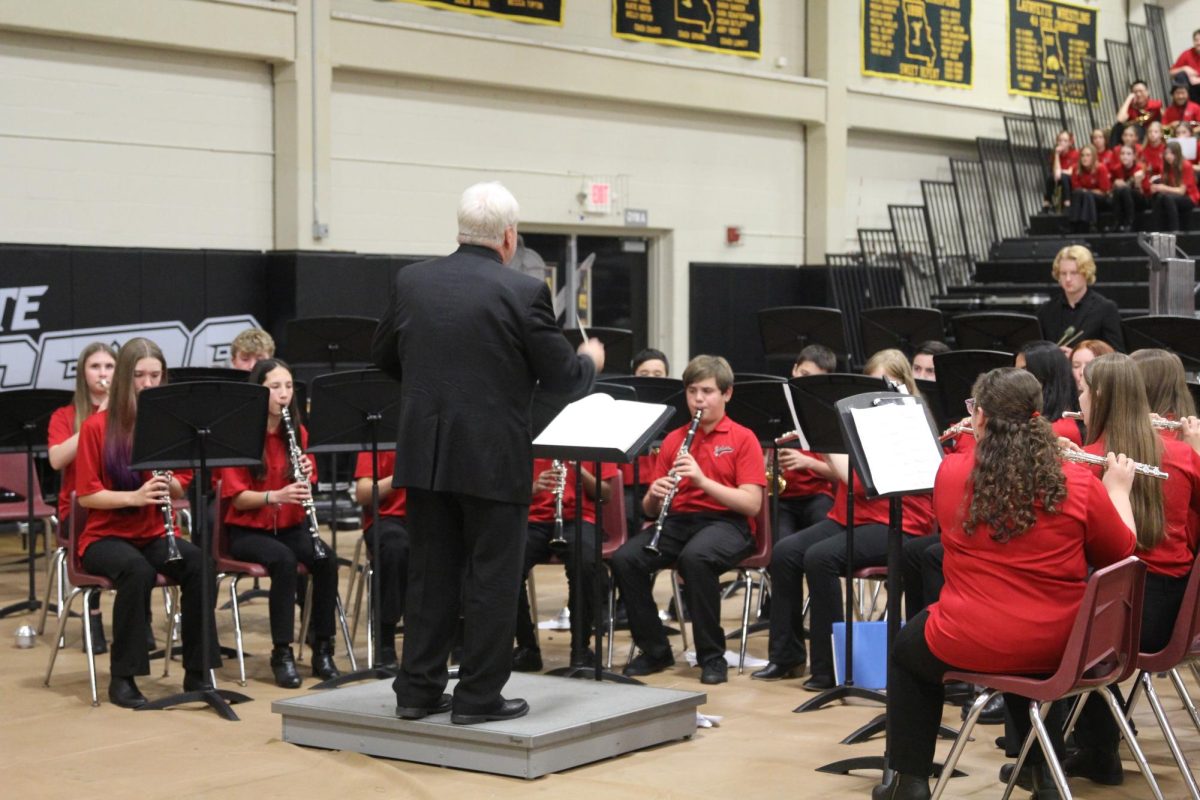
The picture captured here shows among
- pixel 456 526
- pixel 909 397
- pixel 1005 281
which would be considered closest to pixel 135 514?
pixel 456 526

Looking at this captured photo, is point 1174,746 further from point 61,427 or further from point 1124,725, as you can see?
point 61,427

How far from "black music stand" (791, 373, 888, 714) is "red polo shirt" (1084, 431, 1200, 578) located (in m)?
1.29

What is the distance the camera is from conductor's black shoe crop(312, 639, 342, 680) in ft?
20.1

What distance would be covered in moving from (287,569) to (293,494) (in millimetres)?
307

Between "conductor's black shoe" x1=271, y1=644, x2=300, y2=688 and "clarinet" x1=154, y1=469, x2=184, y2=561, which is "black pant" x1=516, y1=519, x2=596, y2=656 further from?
"clarinet" x1=154, y1=469, x2=184, y2=561

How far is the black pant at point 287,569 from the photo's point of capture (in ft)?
19.8

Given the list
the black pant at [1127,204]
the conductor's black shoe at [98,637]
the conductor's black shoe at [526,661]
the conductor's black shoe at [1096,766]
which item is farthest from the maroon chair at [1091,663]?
the black pant at [1127,204]

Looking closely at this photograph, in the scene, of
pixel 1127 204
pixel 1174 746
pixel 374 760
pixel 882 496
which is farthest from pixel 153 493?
pixel 1127 204

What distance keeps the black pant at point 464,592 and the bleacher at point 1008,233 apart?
9228 mm

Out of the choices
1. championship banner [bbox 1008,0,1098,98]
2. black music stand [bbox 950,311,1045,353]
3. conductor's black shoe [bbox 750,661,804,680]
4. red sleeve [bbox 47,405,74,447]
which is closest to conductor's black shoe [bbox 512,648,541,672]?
conductor's black shoe [bbox 750,661,804,680]

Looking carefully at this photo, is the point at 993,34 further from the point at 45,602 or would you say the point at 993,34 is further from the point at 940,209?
the point at 45,602

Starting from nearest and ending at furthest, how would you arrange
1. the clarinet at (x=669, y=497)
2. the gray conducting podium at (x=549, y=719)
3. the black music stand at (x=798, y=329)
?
the gray conducting podium at (x=549, y=719) < the clarinet at (x=669, y=497) < the black music stand at (x=798, y=329)

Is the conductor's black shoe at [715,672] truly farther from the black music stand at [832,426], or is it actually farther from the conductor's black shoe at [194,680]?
the conductor's black shoe at [194,680]

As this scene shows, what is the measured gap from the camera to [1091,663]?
3.86 metres
